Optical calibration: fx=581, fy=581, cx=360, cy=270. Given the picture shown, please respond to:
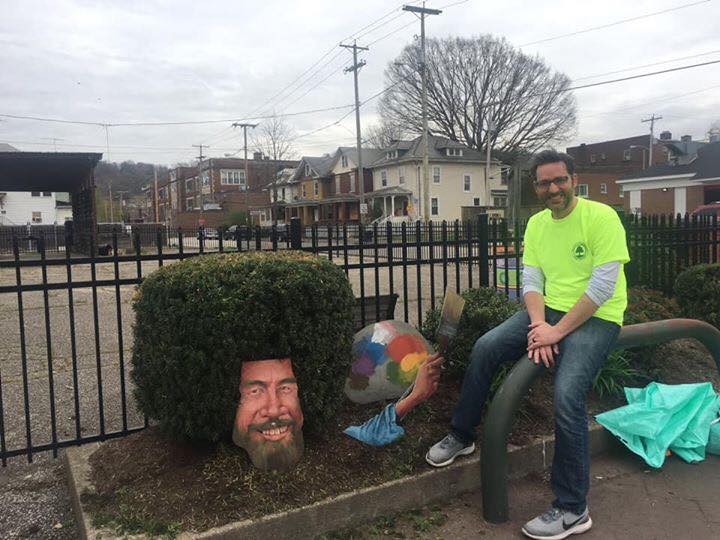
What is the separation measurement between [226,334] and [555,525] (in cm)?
182

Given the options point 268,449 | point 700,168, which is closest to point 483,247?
point 268,449

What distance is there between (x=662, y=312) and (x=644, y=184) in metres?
39.8

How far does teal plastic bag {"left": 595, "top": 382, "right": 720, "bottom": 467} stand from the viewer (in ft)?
11.6

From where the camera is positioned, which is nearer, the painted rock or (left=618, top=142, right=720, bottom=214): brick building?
the painted rock

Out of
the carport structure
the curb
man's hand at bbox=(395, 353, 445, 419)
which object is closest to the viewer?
the curb

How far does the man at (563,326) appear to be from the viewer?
2.79 m

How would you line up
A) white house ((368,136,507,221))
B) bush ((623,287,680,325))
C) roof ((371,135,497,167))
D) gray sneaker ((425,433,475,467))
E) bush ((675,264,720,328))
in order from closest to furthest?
gray sneaker ((425,433,475,467))
bush ((623,287,680,325))
bush ((675,264,720,328))
white house ((368,136,507,221))
roof ((371,135,497,167))

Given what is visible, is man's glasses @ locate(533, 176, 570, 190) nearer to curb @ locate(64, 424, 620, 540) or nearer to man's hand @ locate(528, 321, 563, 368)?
man's hand @ locate(528, 321, 563, 368)

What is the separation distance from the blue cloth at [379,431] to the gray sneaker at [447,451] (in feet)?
0.70

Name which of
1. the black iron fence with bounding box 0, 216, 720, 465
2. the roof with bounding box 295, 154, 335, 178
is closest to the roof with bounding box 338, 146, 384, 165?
the roof with bounding box 295, 154, 335, 178

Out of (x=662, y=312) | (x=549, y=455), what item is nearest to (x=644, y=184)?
(x=662, y=312)

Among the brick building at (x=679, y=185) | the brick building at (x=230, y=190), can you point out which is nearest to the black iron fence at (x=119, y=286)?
the brick building at (x=679, y=185)

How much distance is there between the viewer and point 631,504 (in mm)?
3113

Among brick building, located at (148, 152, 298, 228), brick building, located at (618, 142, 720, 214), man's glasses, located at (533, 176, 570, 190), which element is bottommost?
man's glasses, located at (533, 176, 570, 190)
